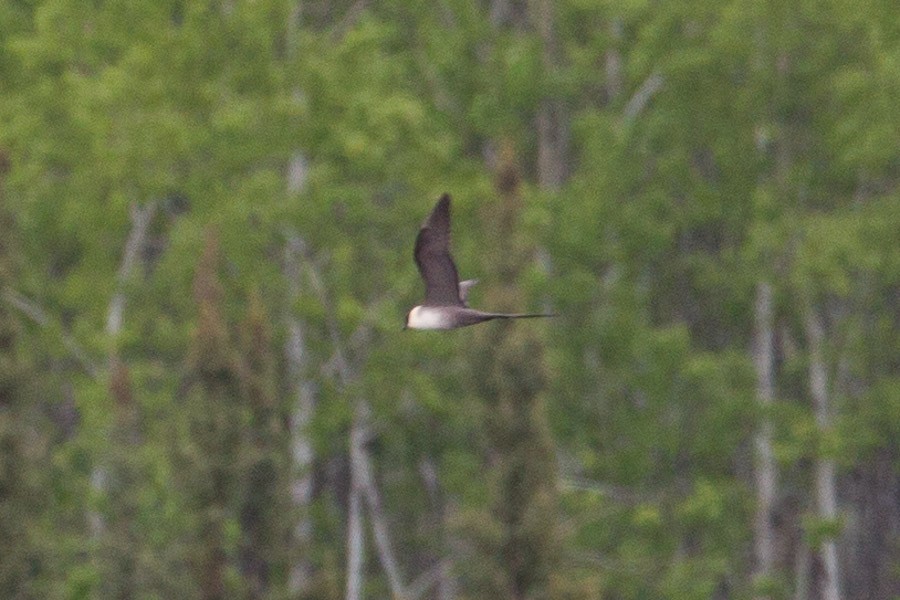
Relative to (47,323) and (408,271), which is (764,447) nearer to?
(408,271)

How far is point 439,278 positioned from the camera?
1237cm

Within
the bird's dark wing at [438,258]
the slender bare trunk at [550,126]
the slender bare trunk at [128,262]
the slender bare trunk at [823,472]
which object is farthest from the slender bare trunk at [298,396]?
the bird's dark wing at [438,258]

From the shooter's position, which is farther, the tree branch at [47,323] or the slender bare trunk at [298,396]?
the tree branch at [47,323]

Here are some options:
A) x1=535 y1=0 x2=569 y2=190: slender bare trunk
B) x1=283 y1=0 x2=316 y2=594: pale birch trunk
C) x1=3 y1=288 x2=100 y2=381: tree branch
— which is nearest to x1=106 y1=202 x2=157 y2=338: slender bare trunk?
x1=3 y1=288 x2=100 y2=381: tree branch

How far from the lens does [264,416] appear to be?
2781 cm

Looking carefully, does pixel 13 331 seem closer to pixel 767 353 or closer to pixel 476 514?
pixel 476 514

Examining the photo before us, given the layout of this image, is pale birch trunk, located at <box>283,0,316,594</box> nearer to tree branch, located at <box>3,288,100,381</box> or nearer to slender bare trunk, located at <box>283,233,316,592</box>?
slender bare trunk, located at <box>283,233,316,592</box>

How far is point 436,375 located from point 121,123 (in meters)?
4.94

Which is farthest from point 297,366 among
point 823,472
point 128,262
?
point 823,472

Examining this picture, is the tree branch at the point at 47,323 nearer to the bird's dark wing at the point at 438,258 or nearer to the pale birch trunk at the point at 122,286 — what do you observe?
the pale birch trunk at the point at 122,286

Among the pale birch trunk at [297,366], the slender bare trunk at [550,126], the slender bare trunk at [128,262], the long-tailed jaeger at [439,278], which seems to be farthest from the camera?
the slender bare trunk at [550,126]

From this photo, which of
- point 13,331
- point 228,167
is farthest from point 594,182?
point 13,331

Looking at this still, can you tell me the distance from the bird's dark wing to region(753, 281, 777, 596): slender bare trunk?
748 inches

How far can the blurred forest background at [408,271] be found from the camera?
2692 cm
